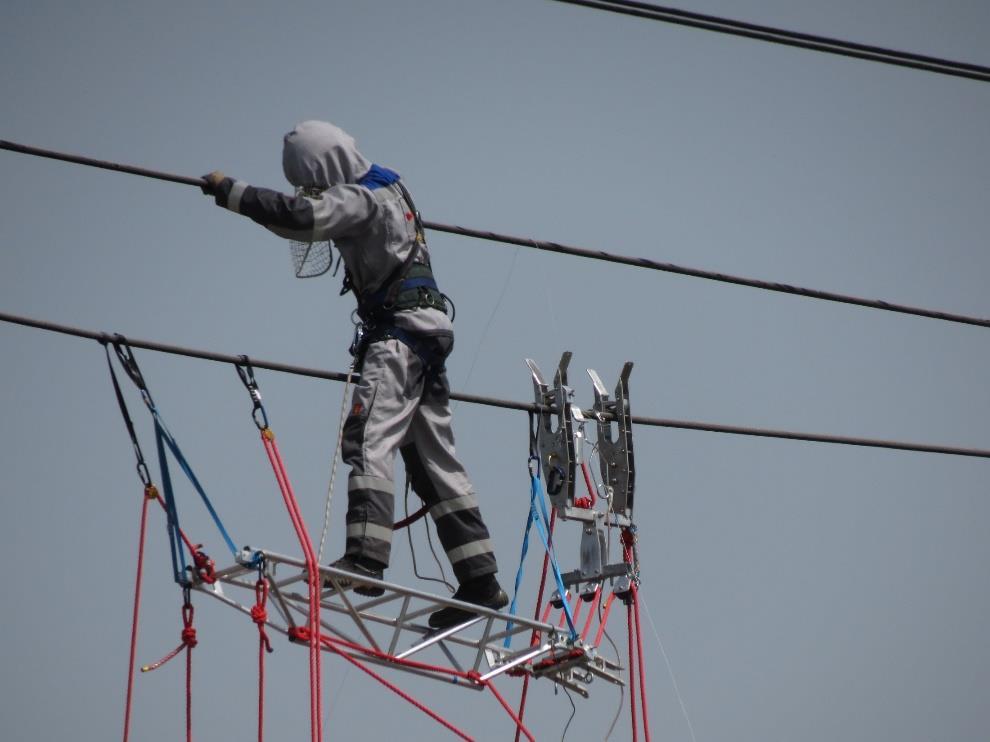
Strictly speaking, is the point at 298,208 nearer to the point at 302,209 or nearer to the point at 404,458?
the point at 302,209

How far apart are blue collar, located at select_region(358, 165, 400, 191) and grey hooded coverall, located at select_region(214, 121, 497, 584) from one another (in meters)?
0.02

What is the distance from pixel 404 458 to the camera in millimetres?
9633

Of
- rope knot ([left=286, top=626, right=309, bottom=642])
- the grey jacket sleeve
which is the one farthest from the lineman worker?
rope knot ([left=286, top=626, right=309, bottom=642])

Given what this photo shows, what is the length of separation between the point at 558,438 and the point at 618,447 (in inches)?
12.9

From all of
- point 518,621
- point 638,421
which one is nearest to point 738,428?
point 638,421

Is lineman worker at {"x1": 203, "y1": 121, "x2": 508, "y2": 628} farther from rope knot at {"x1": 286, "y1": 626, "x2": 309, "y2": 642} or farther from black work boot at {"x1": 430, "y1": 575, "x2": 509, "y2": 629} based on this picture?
rope knot at {"x1": 286, "y1": 626, "x2": 309, "y2": 642}

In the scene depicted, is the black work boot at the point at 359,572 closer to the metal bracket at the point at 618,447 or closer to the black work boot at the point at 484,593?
the black work boot at the point at 484,593

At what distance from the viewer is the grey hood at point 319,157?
9.39m

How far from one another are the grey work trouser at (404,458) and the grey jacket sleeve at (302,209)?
0.59 m

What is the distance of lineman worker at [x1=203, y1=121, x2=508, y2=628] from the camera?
9148mm

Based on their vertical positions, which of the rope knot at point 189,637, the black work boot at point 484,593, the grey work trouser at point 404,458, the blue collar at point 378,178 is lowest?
the rope knot at point 189,637

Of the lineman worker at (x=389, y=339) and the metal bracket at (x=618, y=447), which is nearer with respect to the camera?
the lineman worker at (x=389, y=339)

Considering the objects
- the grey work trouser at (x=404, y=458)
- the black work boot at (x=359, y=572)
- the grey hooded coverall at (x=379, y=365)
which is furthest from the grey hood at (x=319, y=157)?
the black work boot at (x=359, y=572)

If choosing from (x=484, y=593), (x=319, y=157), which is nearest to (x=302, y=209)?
(x=319, y=157)
